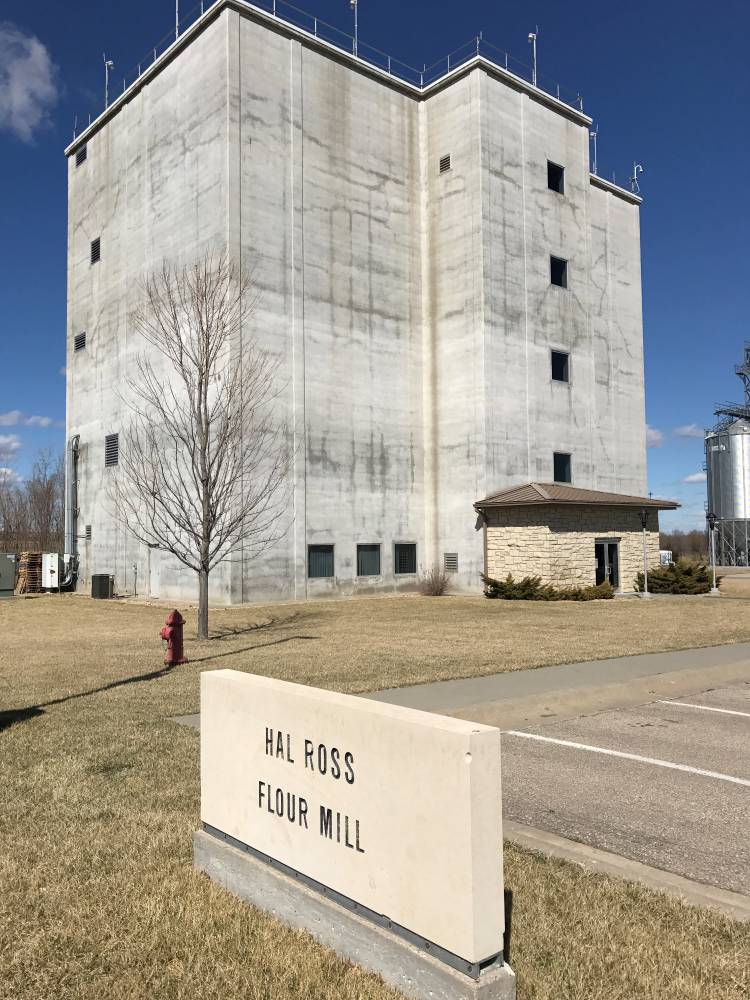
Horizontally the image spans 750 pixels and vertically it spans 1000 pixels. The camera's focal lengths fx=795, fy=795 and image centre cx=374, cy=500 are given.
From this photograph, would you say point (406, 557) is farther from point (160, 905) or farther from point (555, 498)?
point (160, 905)

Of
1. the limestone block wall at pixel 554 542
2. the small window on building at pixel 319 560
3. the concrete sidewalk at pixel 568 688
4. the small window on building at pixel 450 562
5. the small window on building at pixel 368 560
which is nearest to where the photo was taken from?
the concrete sidewalk at pixel 568 688

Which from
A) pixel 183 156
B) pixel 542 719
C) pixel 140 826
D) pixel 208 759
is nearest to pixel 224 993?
pixel 208 759

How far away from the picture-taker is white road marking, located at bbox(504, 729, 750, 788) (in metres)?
7.26

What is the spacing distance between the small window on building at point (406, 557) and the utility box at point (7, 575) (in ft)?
55.3

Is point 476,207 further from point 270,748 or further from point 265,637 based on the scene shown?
point 270,748

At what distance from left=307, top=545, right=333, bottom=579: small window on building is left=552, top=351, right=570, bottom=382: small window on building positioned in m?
14.1

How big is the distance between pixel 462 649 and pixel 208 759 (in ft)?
38.3

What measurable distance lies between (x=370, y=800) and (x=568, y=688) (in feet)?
26.1

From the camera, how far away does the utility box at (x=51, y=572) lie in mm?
37156

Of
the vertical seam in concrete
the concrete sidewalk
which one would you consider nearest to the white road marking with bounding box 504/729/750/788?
the concrete sidewalk

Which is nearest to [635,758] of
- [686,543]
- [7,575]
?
[7,575]

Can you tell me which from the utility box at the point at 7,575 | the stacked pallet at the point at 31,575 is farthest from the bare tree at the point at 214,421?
the stacked pallet at the point at 31,575

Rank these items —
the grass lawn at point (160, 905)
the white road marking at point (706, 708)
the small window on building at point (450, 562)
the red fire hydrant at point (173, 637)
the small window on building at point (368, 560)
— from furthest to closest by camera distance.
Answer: the small window on building at point (450, 562) → the small window on building at point (368, 560) → the red fire hydrant at point (173, 637) → the white road marking at point (706, 708) → the grass lawn at point (160, 905)

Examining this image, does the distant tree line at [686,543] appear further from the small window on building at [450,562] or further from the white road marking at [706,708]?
the white road marking at [706,708]
